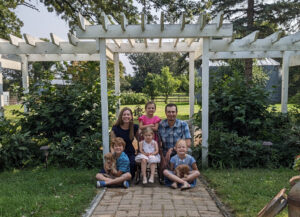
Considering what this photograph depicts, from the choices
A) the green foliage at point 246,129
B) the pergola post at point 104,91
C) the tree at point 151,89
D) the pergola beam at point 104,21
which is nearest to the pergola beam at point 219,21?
the green foliage at point 246,129

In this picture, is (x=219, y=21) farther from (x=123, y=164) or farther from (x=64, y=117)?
(x=64, y=117)

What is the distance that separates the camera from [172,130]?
16.7 feet

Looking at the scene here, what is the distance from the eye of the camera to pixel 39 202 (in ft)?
12.3

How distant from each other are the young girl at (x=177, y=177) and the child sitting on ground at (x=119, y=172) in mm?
645

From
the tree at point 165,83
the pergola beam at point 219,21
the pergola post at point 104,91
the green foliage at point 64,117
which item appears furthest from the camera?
the tree at point 165,83

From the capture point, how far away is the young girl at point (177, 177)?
451cm

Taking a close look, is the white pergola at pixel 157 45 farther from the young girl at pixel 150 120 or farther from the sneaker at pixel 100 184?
the sneaker at pixel 100 184

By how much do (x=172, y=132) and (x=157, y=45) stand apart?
136 inches

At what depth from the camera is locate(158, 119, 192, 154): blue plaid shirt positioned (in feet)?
16.6

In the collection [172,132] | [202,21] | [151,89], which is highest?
[202,21]

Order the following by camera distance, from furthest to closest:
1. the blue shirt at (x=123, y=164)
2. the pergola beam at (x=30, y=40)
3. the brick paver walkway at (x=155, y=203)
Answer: the pergola beam at (x=30, y=40) → the blue shirt at (x=123, y=164) → the brick paver walkway at (x=155, y=203)

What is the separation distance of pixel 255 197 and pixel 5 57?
6.70 meters

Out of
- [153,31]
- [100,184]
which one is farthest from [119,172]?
[153,31]

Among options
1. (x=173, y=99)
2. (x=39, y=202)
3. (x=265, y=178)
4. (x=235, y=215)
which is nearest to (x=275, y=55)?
(x=265, y=178)
